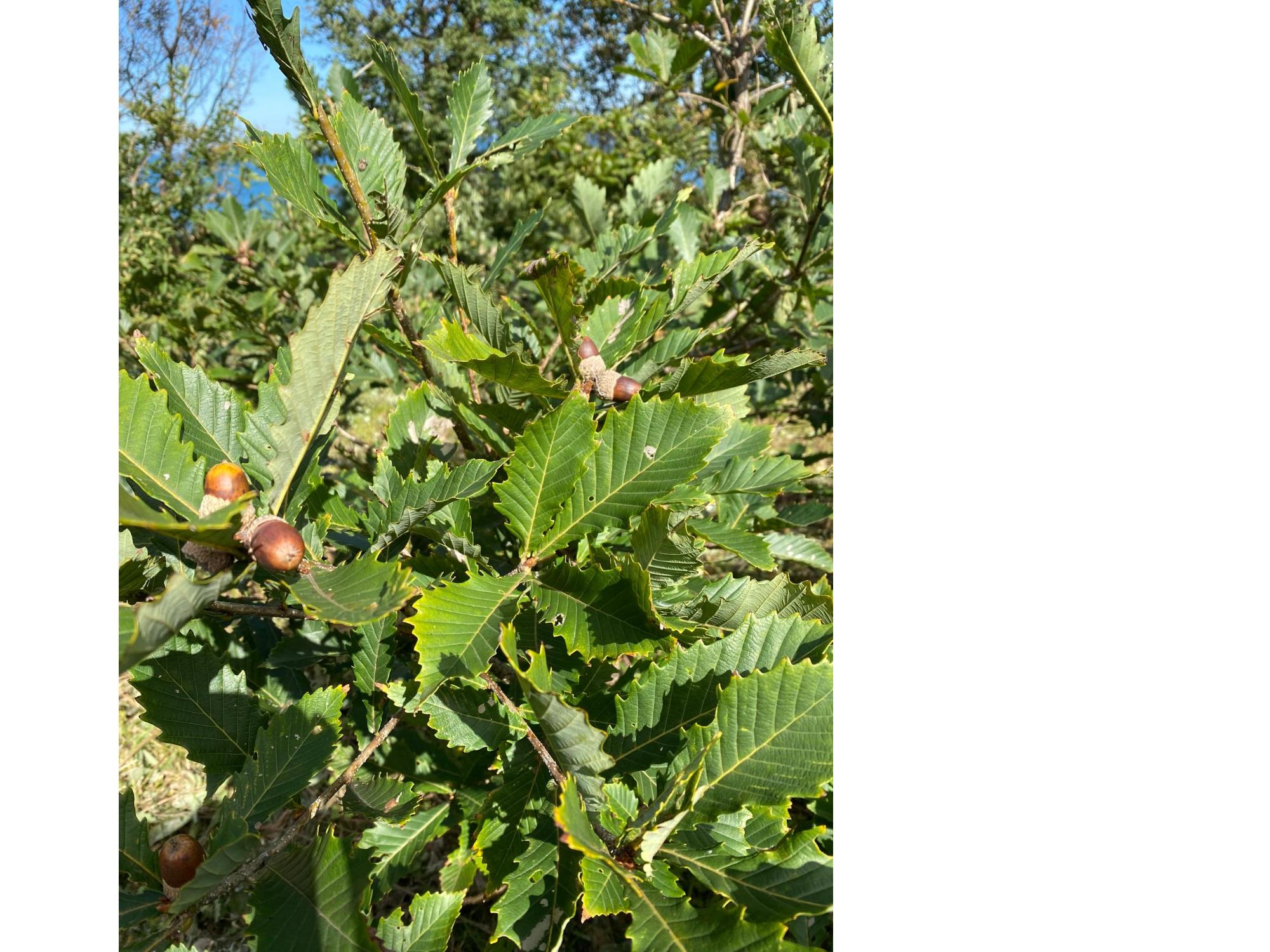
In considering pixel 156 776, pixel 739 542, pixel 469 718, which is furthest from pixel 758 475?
pixel 156 776

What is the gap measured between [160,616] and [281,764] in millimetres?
330

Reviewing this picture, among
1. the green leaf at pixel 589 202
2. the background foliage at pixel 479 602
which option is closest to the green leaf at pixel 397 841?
the background foliage at pixel 479 602

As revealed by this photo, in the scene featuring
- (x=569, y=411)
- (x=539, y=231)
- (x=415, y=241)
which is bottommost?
(x=569, y=411)

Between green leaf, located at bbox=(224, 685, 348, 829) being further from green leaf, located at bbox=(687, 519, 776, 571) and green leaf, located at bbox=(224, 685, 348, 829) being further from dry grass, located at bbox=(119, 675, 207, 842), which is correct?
dry grass, located at bbox=(119, 675, 207, 842)

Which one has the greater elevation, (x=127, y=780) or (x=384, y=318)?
(x=384, y=318)

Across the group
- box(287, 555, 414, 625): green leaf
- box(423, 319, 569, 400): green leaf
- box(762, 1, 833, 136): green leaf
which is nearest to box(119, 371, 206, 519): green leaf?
box(287, 555, 414, 625): green leaf

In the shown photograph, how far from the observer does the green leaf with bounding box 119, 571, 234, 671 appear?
1.37 ft

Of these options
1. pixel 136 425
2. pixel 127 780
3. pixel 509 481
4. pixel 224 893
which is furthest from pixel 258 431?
pixel 127 780

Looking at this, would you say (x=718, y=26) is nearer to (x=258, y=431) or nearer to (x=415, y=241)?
(x=415, y=241)

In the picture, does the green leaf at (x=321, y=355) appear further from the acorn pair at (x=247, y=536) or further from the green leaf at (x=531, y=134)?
the green leaf at (x=531, y=134)

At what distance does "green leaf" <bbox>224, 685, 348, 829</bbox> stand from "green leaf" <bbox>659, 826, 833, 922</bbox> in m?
0.32

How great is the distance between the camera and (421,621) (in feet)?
2.01
